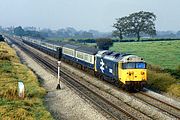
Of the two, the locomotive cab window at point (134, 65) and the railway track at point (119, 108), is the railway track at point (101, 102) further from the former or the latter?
the locomotive cab window at point (134, 65)

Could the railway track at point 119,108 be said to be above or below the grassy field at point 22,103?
below

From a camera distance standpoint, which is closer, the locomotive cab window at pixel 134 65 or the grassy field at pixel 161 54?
the locomotive cab window at pixel 134 65

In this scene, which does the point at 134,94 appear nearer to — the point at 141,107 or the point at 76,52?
the point at 141,107

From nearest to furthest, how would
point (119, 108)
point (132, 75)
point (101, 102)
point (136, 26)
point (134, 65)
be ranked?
point (119, 108)
point (101, 102)
point (132, 75)
point (134, 65)
point (136, 26)

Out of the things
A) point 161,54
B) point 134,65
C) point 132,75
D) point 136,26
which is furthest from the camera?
point 136,26

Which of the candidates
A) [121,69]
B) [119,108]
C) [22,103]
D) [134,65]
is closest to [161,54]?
[134,65]

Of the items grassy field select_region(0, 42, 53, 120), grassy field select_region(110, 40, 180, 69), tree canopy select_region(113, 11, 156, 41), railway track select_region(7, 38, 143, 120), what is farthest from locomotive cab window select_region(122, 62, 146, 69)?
tree canopy select_region(113, 11, 156, 41)

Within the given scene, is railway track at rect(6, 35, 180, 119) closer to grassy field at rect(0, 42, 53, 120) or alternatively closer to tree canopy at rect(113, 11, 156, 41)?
grassy field at rect(0, 42, 53, 120)

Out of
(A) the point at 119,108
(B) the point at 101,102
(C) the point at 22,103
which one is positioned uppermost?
(C) the point at 22,103

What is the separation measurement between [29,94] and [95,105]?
5.68 metres

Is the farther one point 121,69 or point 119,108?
point 121,69

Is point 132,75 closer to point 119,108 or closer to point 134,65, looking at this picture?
point 134,65

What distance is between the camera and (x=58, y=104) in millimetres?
25031

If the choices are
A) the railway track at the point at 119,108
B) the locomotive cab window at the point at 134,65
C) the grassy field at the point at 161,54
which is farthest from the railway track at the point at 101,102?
the grassy field at the point at 161,54
